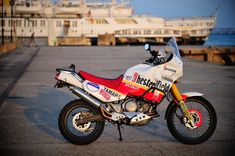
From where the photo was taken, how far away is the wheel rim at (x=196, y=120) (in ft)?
19.1

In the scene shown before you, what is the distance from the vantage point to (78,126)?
18.5 feet

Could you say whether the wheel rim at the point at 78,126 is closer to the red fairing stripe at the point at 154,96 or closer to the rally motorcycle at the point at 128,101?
the rally motorcycle at the point at 128,101

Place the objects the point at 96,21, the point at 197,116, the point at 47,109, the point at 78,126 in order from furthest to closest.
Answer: the point at 96,21
the point at 47,109
the point at 197,116
the point at 78,126

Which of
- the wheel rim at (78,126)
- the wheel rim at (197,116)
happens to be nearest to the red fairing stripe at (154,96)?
the wheel rim at (197,116)

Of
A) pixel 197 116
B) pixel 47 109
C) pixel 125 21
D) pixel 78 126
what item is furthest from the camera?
pixel 125 21

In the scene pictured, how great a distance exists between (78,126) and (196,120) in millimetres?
1652

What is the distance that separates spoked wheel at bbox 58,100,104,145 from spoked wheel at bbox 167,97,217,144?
3.37 ft

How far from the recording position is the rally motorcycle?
220 inches

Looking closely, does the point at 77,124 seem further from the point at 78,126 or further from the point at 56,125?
the point at 56,125

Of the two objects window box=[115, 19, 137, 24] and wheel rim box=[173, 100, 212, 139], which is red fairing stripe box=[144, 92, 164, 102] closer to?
wheel rim box=[173, 100, 212, 139]

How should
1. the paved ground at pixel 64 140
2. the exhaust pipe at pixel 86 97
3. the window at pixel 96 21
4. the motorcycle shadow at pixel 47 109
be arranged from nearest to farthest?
the paved ground at pixel 64 140 < the exhaust pipe at pixel 86 97 < the motorcycle shadow at pixel 47 109 < the window at pixel 96 21

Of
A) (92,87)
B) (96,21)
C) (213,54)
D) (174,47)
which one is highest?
(96,21)

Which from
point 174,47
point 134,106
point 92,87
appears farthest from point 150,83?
point 92,87

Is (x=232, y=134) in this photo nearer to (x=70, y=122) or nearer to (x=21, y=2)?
(x=70, y=122)
